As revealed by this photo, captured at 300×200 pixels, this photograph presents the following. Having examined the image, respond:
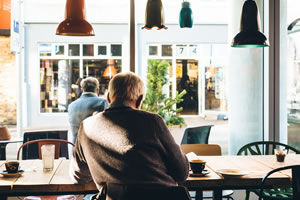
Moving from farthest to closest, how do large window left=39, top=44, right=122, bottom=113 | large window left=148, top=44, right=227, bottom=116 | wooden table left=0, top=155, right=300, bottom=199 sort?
large window left=148, top=44, right=227, bottom=116, large window left=39, top=44, right=122, bottom=113, wooden table left=0, top=155, right=300, bottom=199

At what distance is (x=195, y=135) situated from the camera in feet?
17.2

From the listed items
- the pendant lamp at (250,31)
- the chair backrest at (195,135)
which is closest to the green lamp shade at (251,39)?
the pendant lamp at (250,31)

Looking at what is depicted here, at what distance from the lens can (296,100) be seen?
531cm

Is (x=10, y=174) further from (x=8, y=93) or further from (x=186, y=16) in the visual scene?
(x=8, y=93)

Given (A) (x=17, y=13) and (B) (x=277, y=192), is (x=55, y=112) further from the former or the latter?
(B) (x=277, y=192)

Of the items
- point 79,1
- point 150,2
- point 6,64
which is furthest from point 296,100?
point 6,64

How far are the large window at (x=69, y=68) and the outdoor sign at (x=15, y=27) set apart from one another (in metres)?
5.69

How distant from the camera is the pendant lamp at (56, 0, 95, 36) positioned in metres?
2.88

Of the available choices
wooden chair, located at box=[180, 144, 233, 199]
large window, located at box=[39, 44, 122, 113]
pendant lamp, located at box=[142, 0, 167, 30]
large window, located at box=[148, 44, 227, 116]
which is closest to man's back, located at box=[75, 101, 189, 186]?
pendant lamp, located at box=[142, 0, 167, 30]

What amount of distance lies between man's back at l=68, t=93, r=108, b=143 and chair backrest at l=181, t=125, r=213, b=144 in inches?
47.9

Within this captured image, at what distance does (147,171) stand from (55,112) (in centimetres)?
1038

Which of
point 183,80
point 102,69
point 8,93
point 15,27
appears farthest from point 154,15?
point 8,93

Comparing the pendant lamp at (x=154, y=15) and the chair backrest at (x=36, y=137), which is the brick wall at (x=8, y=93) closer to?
the chair backrest at (x=36, y=137)

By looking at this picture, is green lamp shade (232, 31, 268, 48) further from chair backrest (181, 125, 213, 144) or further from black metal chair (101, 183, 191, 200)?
chair backrest (181, 125, 213, 144)
